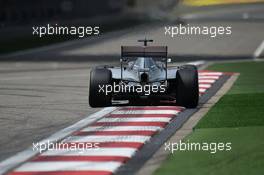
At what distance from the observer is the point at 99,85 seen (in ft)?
65.2

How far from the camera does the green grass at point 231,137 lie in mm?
12469

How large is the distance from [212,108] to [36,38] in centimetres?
3923

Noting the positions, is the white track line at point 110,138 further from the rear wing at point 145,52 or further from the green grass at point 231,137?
the rear wing at point 145,52

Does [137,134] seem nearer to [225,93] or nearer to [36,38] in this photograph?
[225,93]

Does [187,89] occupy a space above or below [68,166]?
above

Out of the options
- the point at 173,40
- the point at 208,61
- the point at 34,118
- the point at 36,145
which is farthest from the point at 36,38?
the point at 36,145

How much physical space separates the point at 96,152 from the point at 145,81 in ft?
19.5
